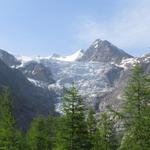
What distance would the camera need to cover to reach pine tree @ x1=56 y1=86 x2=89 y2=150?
4059 cm

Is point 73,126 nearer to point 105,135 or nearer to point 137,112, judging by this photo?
point 137,112

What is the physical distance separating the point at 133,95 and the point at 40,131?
40948 mm

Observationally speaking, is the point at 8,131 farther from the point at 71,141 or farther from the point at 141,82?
the point at 141,82

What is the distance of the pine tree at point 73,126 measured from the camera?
133ft

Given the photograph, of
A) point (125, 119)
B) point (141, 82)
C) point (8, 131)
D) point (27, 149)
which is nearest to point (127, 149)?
point (125, 119)

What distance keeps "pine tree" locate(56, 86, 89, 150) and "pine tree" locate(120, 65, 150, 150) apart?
4.76m

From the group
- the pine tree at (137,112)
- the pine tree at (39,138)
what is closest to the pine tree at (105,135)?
the pine tree at (39,138)

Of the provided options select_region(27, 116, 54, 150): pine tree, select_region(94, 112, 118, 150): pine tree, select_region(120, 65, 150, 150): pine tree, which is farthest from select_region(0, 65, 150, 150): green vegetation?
select_region(27, 116, 54, 150): pine tree

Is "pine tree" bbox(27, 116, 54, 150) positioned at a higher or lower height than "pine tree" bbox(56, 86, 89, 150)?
higher

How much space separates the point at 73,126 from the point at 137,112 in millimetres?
6385

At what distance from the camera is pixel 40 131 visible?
76500mm

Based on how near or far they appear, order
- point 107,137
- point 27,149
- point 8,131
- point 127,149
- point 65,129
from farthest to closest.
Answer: point 27,149 < point 107,137 < point 8,131 < point 65,129 < point 127,149

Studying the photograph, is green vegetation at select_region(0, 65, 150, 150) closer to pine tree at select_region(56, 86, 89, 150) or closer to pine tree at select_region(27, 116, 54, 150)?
pine tree at select_region(56, 86, 89, 150)

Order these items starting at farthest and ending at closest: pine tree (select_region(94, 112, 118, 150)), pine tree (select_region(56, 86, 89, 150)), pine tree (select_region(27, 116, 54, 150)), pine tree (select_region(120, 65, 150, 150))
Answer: pine tree (select_region(27, 116, 54, 150)), pine tree (select_region(94, 112, 118, 150)), pine tree (select_region(56, 86, 89, 150)), pine tree (select_region(120, 65, 150, 150))
